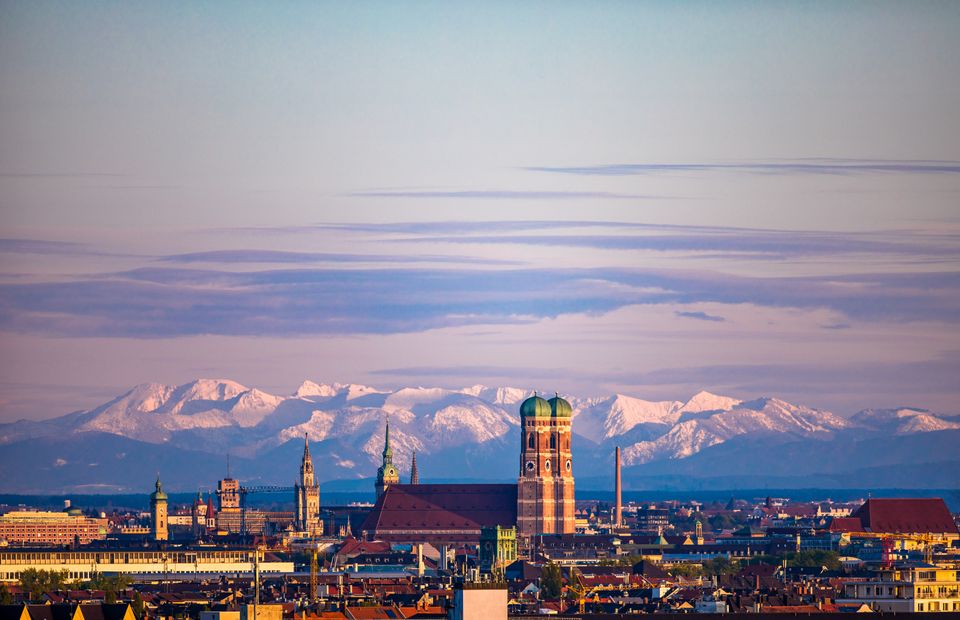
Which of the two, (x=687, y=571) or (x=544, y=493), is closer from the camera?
(x=687, y=571)

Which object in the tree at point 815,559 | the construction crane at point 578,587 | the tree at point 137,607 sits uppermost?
the tree at point 815,559

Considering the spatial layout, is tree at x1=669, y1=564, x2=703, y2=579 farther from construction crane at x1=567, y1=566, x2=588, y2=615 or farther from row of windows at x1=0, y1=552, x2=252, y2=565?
row of windows at x1=0, y1=552, x2=252, y2=565

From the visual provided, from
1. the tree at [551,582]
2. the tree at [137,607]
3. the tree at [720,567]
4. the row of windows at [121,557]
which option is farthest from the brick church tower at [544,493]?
the tree at [137,607]

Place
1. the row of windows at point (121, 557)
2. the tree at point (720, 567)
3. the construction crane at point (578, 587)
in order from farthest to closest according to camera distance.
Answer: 1. the row of windows at point (121, 557)
2. the tree at point (720, 567)
3. the construction crane at point (578, 587)

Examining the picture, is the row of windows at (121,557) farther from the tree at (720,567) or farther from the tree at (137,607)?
the tree at (137,607)

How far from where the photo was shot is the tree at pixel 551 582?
123 meters

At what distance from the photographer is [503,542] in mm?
166000

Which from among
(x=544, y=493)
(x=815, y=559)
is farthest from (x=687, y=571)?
(x=544, y=493)

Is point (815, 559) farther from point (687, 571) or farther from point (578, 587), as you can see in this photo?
point (578, 587)

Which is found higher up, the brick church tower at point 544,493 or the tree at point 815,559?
the brick church tower at point 544,493

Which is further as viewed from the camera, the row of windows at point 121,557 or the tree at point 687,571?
the row of windows at point 121,557

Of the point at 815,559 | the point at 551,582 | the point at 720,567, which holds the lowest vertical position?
the point at 551,582

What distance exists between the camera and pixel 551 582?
127125 millimetres

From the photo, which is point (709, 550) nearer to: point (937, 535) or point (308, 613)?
point (937, 535)
